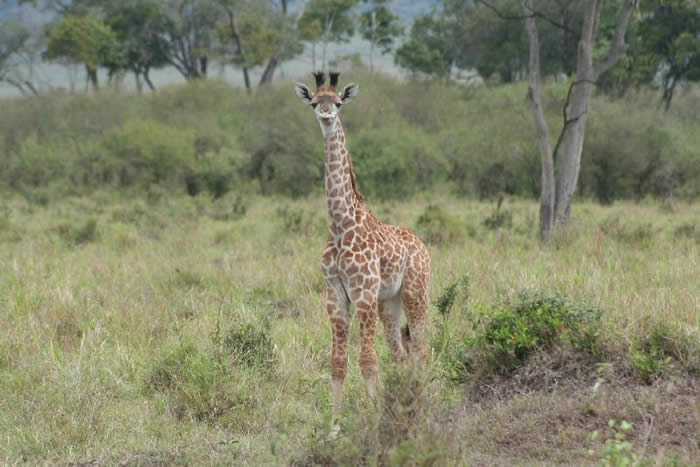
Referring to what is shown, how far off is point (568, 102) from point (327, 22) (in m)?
35.1

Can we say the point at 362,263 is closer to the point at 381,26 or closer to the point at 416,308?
the point at 416,308

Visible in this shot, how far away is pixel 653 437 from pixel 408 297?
5.42 feet

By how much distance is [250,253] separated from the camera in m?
12.5

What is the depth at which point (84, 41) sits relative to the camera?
41.8 meters

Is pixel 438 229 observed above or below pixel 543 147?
below

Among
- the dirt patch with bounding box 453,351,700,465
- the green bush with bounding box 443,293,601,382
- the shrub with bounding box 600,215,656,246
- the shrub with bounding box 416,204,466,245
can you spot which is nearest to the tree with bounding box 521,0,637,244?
the shrub with bounding box 600,215,656,246

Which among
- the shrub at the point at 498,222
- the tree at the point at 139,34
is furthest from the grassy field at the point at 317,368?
the tree at the point at 139,34

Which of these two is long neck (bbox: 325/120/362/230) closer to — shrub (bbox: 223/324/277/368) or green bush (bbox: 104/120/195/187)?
shrub (bbox: 223/324/277/368)

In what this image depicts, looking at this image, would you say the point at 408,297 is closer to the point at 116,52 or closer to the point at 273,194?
the point at 273,194

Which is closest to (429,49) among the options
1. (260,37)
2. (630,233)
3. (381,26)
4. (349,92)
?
(381,26)

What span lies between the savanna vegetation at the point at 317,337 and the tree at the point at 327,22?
24.6 metres

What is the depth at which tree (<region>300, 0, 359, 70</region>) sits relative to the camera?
44344mm

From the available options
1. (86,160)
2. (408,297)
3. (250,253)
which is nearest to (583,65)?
(250,253)

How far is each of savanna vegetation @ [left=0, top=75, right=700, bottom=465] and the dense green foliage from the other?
0.31 meters
